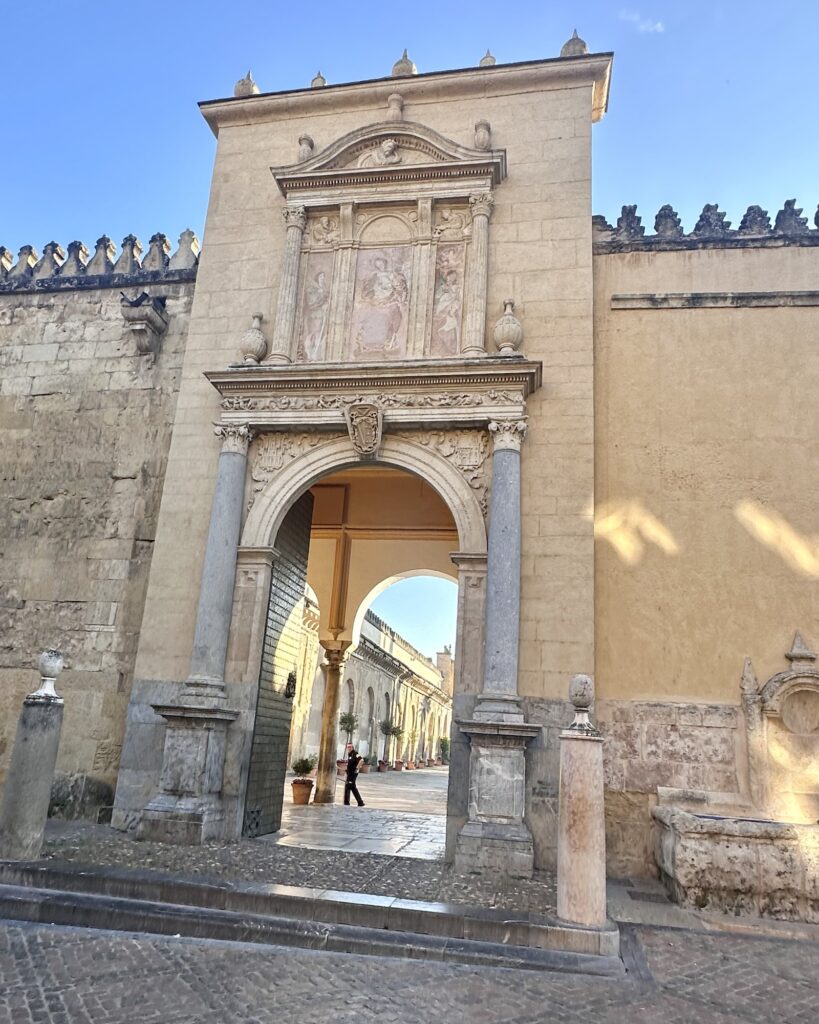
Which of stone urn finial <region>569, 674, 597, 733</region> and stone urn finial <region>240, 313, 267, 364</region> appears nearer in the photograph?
stone urn finial <region>569, 674, 597, 733</region>

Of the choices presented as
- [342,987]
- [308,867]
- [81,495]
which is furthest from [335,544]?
[342,987]

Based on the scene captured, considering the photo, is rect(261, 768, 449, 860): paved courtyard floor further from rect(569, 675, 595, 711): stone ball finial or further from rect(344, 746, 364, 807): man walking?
rect(569, 675, 595, 711): stone ball finial

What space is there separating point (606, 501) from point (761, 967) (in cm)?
488

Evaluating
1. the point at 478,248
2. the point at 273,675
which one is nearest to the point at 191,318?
the point at 478,248

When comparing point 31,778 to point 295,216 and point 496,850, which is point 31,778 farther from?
point 295,216

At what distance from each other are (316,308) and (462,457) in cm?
301

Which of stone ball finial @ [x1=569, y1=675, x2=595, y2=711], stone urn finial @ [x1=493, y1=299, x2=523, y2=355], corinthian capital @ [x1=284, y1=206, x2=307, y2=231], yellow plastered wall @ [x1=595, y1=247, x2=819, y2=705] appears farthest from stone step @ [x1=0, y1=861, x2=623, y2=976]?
corinthian capital @ [x1=284, y1=206, x2=307, y2=231]

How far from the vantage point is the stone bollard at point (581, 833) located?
5.18 m

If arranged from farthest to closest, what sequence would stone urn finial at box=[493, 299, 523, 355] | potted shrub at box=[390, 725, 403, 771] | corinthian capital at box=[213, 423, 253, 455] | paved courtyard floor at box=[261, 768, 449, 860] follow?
potted shrub at box=[390, 725, 403, 771] < corinthian capital at box=[213, 423, 253, 455] < stone urn finial at box=[493, 299, 523, 355] < paved courtyard floor at box=[261, 768, 449, 860]

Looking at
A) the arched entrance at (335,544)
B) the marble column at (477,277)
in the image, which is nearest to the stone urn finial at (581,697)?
the arched entrance at (335,544)

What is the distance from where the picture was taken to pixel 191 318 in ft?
33.5

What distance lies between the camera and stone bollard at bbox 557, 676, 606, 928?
5.18m

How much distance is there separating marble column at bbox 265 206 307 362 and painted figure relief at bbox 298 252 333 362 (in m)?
0.16

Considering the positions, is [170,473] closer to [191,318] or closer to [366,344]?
[191,318]
